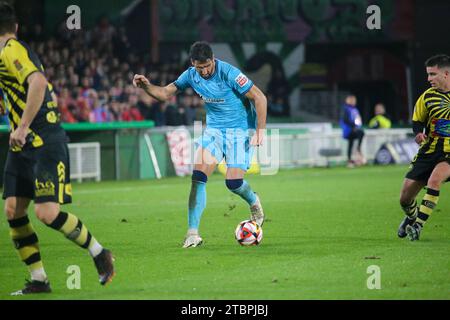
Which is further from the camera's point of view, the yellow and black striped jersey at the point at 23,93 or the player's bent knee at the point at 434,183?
the player's bent knee at the point at 434,183

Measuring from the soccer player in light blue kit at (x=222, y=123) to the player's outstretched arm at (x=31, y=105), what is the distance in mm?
3242

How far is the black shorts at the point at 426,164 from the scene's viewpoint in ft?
36.8

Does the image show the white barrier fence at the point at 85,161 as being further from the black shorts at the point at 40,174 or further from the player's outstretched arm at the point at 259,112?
the black shorts at the point at 40,174

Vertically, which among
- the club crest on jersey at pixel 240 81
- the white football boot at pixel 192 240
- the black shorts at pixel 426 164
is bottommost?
the white football boot at pixel 192 240

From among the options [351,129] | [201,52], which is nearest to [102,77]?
[351,129]

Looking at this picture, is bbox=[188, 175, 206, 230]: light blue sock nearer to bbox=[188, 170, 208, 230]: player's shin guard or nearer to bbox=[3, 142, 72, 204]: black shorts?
bbox=[188, 170, 208, 230]: player's shin guard

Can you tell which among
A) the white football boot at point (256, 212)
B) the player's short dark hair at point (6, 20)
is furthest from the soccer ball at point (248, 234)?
the player's short dark hair at point (6, 20)

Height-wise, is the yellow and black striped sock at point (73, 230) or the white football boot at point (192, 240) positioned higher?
the yellow and black striped sock at point (73, 230)

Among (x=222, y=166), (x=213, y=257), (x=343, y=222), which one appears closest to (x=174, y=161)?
(x=222, y=166)

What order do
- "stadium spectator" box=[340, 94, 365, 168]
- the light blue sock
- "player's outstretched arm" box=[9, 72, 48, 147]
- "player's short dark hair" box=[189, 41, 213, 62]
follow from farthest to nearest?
"stadium spectator" box=[340, 94, 365, 168]
the light blue sock
"player's short dark hair" box=[189, 41, 213, 62]
"player's outstretched arm" box=[9, 72, 48, 147]

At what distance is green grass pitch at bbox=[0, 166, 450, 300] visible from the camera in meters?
8.23

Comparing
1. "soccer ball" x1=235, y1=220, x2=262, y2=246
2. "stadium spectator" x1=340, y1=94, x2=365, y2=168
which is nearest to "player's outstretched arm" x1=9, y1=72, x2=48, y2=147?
"soccer ball" x1=235, y1=220, x2=262, y2=246

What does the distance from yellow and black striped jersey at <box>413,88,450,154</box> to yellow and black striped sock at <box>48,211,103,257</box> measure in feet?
15.0
